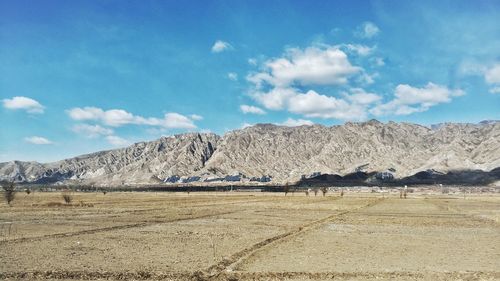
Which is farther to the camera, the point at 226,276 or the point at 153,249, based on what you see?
the point at 153,249

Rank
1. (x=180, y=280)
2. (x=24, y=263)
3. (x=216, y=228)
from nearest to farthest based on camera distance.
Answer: (x=180, y=280)
(x=24, y=263)
(x=216, y=228)

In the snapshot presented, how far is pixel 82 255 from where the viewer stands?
72.5 ft

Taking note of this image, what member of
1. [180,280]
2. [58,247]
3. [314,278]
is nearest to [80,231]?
[58,247]

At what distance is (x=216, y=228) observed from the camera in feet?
119

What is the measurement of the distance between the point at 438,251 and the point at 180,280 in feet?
46.5

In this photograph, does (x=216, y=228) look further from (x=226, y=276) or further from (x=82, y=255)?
(x=226, y=276)

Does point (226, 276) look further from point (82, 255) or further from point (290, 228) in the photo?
point (290, 228)

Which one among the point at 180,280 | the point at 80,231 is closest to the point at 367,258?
the point at 180,280

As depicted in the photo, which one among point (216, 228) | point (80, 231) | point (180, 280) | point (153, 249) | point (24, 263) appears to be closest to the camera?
point (180, 280)

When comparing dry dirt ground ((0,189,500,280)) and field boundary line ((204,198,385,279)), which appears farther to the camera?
field boundary line ((204,198,385,279))

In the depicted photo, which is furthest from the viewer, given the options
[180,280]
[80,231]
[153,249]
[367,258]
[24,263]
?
[80,231]

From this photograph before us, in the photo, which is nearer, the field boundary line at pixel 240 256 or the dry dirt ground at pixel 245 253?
the dry dirt ground at pixel 245 253

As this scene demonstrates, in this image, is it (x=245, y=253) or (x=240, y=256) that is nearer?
(x=240, y=256)

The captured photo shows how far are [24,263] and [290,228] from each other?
20.7m
